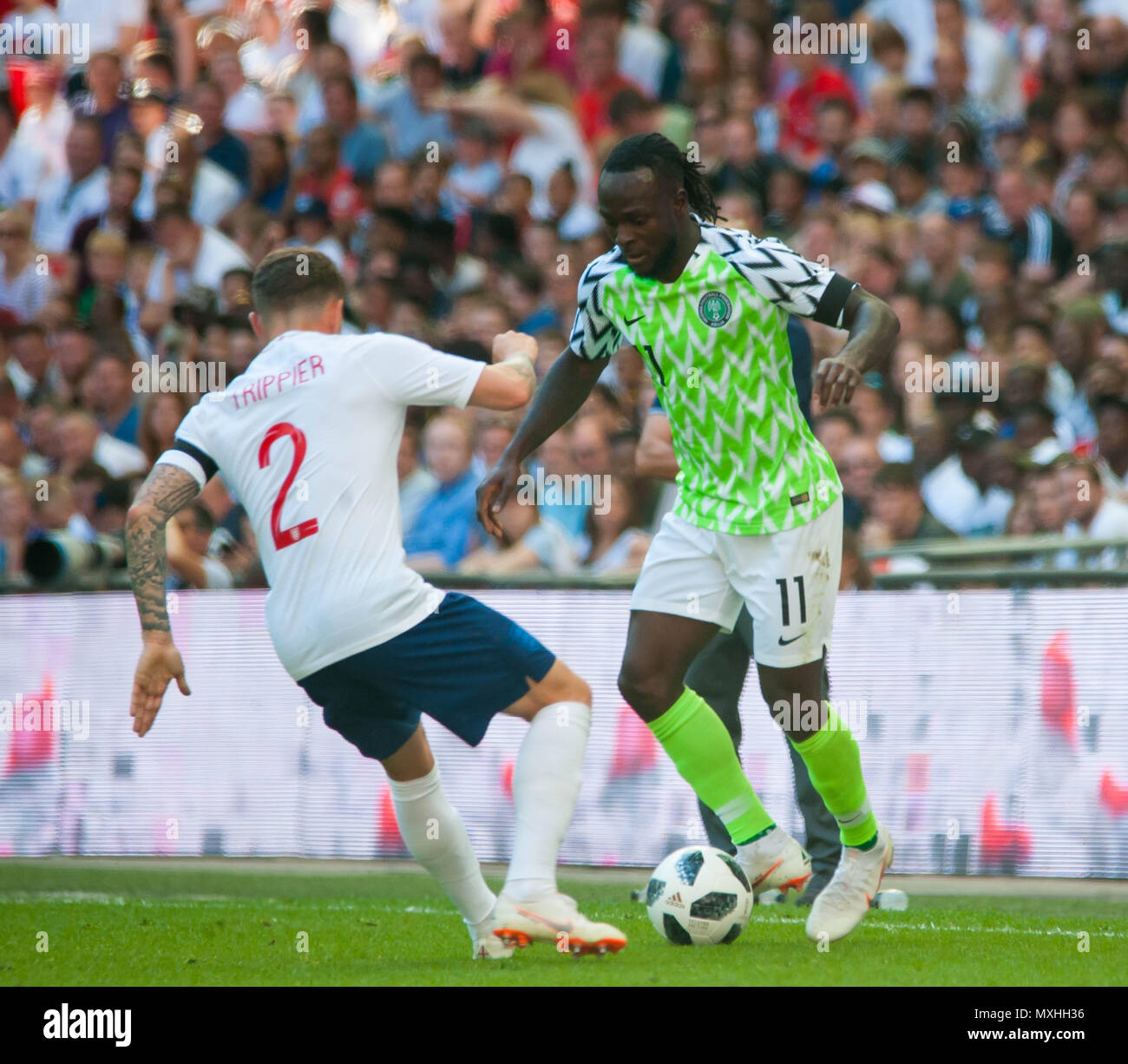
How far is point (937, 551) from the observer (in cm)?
892

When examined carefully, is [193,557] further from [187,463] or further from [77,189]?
[77,189]

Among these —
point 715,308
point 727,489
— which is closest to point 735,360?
point 715,308

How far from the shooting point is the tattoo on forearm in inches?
223

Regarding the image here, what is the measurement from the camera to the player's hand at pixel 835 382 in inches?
206

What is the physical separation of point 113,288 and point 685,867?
970 cm

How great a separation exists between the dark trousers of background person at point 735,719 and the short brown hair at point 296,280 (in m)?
2.57

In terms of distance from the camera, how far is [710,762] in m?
6.27

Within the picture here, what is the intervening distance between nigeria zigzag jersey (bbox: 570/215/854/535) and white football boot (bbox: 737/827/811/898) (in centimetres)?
115

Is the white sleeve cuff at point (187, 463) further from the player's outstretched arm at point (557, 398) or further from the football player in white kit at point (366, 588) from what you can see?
the player's outstretched arm at point (557, 398)

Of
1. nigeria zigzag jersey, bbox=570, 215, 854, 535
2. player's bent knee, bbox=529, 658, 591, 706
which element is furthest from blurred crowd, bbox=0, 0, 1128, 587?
player's bent knee, bbox=529, 658, 591, 706

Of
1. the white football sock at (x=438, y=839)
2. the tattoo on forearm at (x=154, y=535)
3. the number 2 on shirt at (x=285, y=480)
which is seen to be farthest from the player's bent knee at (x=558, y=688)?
the tattoo on forearm at (x=154, y=535)

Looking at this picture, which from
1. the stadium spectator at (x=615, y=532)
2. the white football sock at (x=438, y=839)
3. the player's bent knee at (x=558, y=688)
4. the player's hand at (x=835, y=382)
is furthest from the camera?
the stadium spectator at (x=615, y=532)

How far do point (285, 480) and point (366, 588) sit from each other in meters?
0.44

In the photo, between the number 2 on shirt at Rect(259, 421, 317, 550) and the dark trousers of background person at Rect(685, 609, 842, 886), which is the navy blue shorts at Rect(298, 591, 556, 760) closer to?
the number 2 on shirt at Rect(259, 421, 317, 550)
